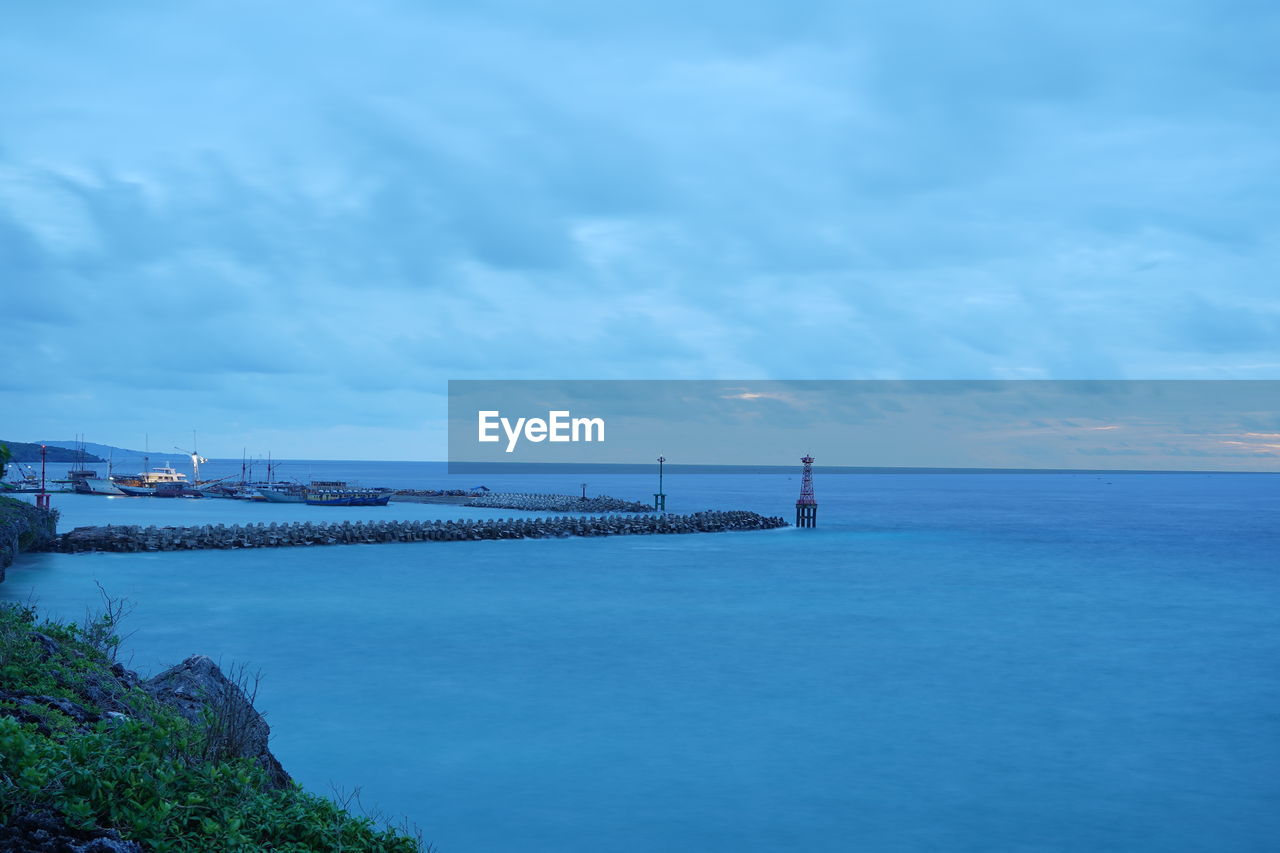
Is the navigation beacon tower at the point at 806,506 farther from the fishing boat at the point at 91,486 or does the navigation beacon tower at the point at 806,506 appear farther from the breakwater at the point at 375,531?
the fishing boat at the point at 91,486

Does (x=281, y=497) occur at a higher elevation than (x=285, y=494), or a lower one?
lower

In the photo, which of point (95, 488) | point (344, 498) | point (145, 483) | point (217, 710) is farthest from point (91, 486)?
point (217, 710)

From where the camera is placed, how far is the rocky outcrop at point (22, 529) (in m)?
32.8

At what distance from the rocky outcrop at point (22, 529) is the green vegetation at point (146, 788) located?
27.7 meters

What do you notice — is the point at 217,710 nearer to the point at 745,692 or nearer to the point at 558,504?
the point at 745,692

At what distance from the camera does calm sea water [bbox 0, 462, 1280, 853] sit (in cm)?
1295

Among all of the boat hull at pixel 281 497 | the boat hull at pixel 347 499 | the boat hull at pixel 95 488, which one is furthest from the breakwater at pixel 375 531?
the boat hull at pixel 95 488

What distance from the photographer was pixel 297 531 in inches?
2008

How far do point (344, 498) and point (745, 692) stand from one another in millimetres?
78379

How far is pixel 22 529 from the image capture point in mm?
38375

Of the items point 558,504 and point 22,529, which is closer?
point 22,529

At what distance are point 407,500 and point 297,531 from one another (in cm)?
5305

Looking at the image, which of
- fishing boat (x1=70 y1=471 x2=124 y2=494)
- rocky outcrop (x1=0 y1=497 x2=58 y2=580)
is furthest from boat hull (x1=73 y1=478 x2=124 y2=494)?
rocky outcrop (x1=0 y1=497 x2=58 y2=580)

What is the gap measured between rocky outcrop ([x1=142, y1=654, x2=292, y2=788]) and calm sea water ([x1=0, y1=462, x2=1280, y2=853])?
3.05 metres
